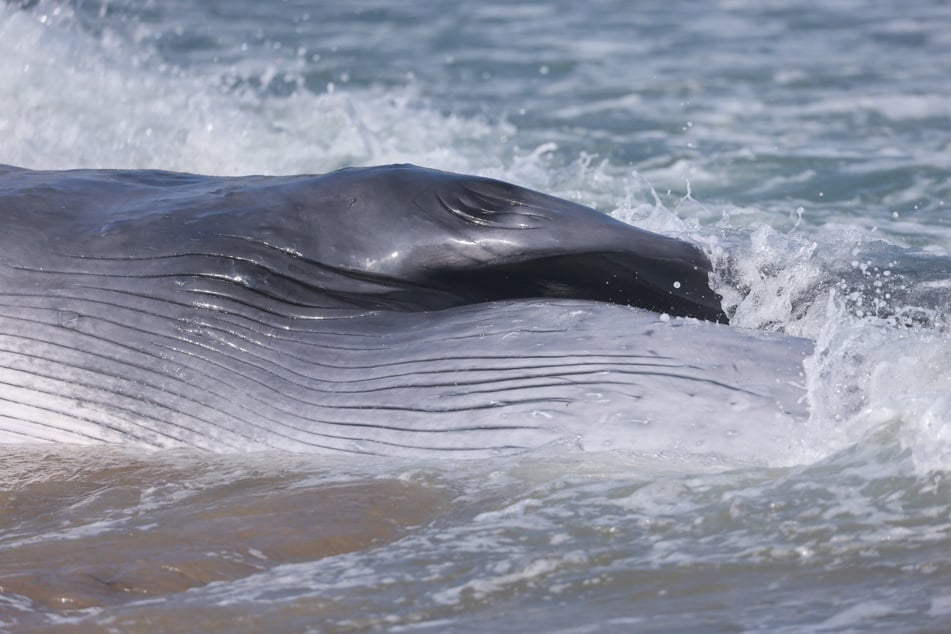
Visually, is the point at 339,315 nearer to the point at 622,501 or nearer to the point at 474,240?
the point at 474,240

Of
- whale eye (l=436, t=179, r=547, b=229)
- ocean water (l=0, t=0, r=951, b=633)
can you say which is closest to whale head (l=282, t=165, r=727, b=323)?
whale eye (l=436, t=179, r=547, b=229)

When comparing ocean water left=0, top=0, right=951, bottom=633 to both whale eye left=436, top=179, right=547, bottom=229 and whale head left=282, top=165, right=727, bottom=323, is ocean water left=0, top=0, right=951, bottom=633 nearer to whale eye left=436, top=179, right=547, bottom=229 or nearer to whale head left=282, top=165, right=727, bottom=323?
whale head left=282, top=165, right=727, bottom=323

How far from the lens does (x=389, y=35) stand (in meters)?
Result: 14.1

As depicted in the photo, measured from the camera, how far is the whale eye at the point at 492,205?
4.54 meters

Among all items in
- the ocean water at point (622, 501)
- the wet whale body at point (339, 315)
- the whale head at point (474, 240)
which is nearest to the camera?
the ocean water at point (622, 501)

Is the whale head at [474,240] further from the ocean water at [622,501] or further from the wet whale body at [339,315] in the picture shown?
the ocean water at [622,501]

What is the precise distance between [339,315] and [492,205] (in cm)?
66

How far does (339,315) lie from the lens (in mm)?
4684

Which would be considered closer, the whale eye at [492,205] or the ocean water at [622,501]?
the ocean water at [622,501]

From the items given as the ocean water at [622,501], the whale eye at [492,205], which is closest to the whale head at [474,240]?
the whale eye at [492,205]

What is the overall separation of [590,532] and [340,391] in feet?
3.94

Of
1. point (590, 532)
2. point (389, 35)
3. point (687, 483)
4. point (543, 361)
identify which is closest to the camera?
point (590, 532)

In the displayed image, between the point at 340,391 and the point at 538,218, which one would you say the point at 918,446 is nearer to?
the point at 538,218

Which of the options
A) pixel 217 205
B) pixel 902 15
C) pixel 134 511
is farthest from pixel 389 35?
pixel 134 511
